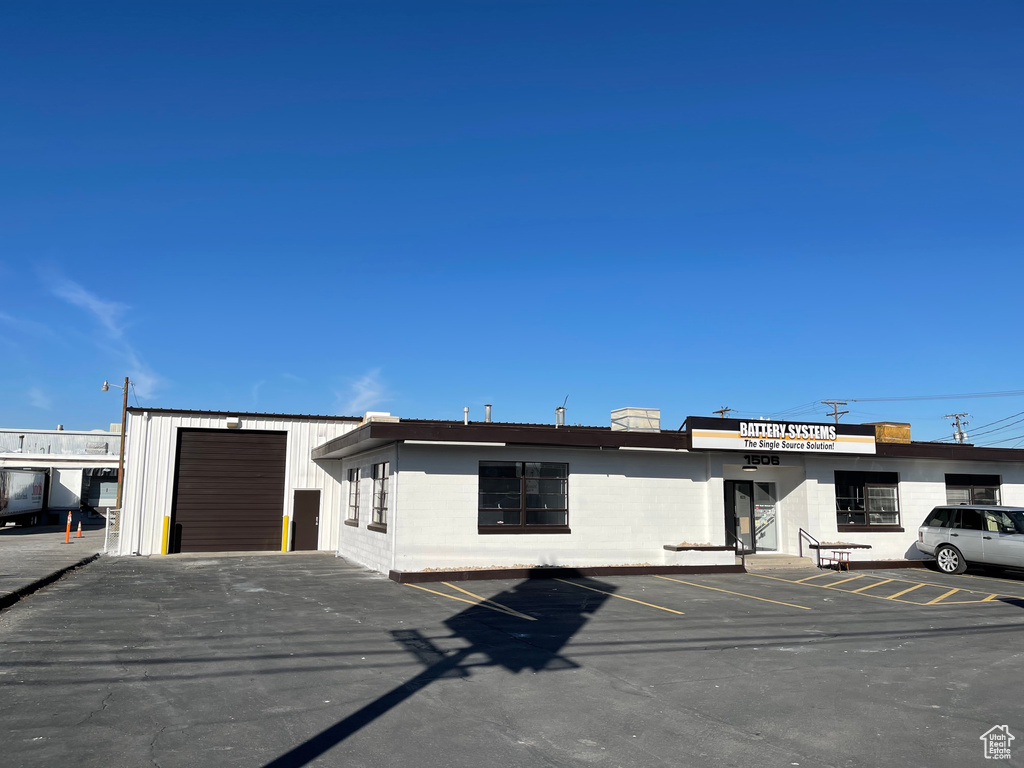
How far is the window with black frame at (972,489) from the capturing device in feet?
82.7

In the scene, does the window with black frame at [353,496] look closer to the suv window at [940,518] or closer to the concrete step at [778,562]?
the concrete step at [778,562]

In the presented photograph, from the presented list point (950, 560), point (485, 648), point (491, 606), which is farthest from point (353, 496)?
point (950, 560)

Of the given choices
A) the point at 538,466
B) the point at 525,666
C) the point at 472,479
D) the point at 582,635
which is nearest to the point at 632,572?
the point at 538,466

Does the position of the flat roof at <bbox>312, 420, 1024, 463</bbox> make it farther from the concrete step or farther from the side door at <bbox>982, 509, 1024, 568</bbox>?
the side door at <bbox>982, 509, 1024, 568</bbox>

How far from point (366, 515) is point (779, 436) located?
12.7 m

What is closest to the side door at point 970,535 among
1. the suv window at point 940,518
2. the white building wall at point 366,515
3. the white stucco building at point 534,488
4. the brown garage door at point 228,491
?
the suv window at point 940,518

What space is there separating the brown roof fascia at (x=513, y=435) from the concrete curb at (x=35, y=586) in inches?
306

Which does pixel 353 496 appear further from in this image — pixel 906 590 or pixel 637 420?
pixel 906 590

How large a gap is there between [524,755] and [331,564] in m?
17.4

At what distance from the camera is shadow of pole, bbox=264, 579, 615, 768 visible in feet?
21.5

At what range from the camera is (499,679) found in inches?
343

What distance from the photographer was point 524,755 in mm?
6172

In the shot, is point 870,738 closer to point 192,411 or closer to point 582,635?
point 582,635

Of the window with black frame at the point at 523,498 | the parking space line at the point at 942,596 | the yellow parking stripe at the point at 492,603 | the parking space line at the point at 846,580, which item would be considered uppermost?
the window with black frame at the point at 523,498
